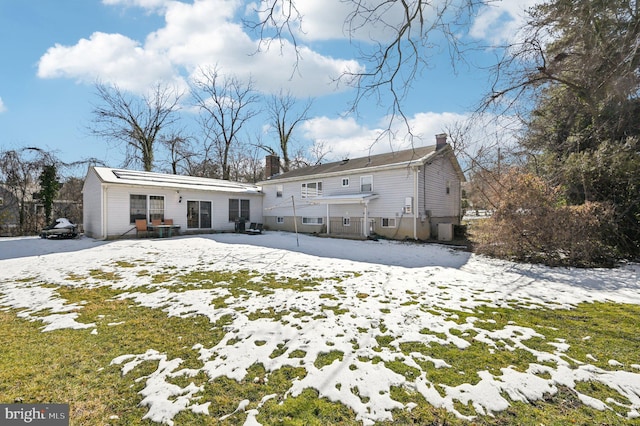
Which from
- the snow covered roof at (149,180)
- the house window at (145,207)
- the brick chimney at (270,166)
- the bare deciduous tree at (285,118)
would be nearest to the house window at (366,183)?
the snow covered roof at (149,180)

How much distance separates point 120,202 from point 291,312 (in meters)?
13.5

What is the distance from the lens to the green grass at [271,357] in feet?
7.31

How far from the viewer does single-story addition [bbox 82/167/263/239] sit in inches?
533

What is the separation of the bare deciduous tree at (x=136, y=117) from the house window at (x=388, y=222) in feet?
73.2

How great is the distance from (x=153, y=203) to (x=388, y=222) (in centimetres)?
1283

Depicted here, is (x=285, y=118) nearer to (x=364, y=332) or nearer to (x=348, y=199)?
(x=348, y=199)

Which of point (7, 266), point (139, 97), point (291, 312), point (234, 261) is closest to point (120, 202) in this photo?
point (7, 266)

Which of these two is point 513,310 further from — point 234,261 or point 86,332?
point 234,261

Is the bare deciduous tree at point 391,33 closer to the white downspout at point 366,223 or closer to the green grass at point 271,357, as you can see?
the green grass at point 271,357

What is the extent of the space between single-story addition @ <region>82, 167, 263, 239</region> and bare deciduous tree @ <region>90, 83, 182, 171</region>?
10291 millimetres

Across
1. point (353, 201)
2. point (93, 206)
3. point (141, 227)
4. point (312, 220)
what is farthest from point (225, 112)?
point (353, 201)

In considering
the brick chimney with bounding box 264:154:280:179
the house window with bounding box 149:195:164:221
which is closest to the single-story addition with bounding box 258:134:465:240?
the brick chimney with bounding box 264:154:280:179

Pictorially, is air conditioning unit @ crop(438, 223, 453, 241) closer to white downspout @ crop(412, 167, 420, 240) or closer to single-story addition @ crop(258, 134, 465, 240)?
single-story addition @ crop(258, 134, 465, 240)

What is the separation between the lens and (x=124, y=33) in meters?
9.54
